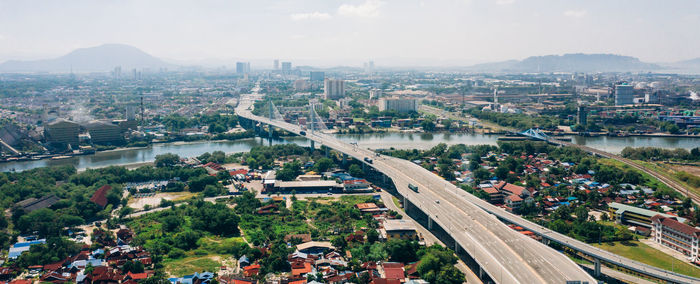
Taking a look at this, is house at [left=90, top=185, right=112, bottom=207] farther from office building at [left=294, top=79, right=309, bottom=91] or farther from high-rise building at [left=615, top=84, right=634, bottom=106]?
office building at [left=294, top=79, right=309, bottom=91]

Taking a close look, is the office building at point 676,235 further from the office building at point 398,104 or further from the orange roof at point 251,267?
the office building at point 398,104

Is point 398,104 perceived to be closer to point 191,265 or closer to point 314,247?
point 314,247

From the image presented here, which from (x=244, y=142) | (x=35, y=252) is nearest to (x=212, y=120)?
(x=244, y=142)

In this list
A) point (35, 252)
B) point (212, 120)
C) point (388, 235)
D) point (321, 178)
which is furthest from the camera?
point (212, 120)

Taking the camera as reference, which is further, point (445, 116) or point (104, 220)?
point (445, 116)

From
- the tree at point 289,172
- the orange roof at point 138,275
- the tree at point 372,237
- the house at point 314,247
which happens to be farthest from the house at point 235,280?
the tree at point 289,172

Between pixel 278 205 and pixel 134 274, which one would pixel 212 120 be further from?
pixel 134 274

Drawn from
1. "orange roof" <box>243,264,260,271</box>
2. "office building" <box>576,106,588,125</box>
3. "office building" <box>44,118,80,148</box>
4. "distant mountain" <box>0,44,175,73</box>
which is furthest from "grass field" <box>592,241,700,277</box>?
"distant mountain" <box>0,44,175,73</box>
